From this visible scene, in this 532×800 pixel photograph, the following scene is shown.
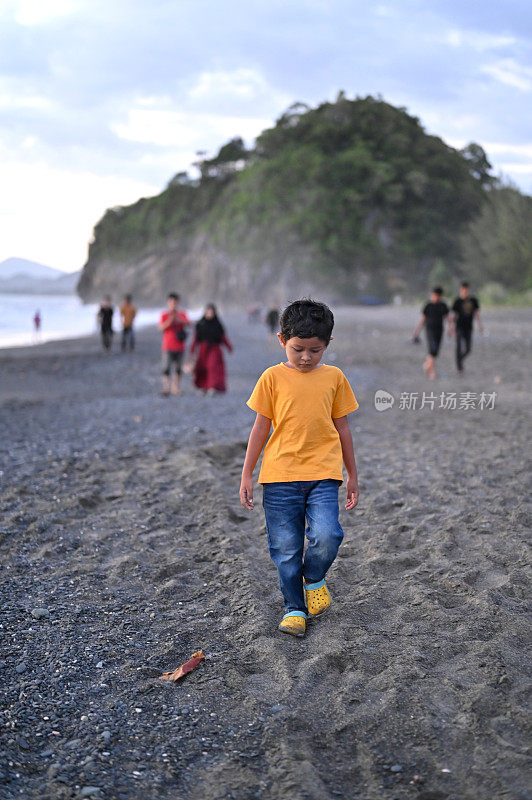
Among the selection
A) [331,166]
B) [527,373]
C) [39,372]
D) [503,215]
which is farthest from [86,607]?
[331,166]

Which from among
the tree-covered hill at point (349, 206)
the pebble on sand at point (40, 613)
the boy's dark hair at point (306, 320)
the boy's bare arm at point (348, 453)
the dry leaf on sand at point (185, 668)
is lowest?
the dry leaf on sand at point (185, 668)

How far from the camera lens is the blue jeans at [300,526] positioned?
3.27 meters

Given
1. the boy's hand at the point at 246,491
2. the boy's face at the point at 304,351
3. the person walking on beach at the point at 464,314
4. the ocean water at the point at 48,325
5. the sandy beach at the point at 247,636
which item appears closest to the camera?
the sandy beach at the point at 247,636

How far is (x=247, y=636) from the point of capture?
3.41 m

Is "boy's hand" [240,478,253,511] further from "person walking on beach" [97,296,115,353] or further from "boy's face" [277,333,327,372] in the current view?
"person walking on beach" [97,296,115,353]

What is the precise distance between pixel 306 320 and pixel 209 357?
8.67 metres

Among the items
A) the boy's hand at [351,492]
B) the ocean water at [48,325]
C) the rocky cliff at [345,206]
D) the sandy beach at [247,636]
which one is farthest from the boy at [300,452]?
the rocky cliff at [345,206]

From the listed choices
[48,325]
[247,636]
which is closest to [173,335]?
[247,636]

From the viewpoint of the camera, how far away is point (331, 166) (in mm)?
65688

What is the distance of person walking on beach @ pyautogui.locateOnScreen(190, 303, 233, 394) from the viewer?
11.4 m

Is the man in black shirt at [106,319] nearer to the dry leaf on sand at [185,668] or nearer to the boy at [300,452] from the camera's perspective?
the boy at [300,452]

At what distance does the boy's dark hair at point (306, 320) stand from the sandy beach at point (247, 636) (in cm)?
144

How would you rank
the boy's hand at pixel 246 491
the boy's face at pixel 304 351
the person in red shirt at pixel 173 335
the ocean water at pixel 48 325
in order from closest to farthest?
the boy's face at pixel 304 351, the boy's hand at pixel 246 491, the person in red shirt at pixel 173 335, the ocean water at pixel 48 325

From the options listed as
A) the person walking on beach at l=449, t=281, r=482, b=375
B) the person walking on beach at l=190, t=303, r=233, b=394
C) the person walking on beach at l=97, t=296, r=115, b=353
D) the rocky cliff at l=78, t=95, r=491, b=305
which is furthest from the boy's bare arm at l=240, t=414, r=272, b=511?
the rocky cliff at l=78, t=95, r=491, b=305
